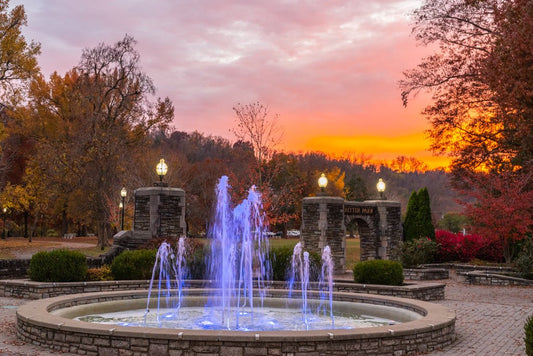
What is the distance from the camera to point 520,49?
16.9 meters

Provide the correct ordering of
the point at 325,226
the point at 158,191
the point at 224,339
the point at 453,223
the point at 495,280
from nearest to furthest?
the point at 224,339, the point at 495,280, the point at 158,191, the point at 325,226, the point at 453,223

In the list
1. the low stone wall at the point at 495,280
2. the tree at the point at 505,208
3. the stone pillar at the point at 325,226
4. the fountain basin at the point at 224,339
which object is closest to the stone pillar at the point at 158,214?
the stone pillar at the point at 325,226

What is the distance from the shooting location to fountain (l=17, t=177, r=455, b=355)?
26.3ft

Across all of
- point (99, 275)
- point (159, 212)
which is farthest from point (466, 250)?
point (99, 275)

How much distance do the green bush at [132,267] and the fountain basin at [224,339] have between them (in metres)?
7.16

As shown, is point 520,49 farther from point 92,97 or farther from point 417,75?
point 92,97

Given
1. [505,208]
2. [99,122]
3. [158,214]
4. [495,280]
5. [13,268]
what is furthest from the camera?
[99,122]

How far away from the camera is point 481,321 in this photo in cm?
1245

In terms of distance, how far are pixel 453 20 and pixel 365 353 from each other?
22.4 meters

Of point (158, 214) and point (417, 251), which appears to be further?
point (417, 251)

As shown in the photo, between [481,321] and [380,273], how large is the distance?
4.24m

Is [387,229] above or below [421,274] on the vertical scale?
above

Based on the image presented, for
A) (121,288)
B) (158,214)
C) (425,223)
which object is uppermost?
(158,214)

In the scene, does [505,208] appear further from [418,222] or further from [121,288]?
[121,288]
